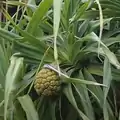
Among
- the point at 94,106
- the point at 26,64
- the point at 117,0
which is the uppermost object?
the point at 117,0

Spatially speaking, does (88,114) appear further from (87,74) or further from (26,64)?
(26,64)

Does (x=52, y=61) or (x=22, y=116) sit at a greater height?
Answer: (x=52, y=61)

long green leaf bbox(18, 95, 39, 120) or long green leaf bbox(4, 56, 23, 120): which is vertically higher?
long green leaf bbox(4, 56, 23, 120)

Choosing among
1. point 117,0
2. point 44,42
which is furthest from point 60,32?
point 117,0

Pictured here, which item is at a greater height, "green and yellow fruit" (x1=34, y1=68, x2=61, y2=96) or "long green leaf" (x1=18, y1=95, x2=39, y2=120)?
"green and yellow fruit" (x1=34, y1=68, x2=61, y2=96)
